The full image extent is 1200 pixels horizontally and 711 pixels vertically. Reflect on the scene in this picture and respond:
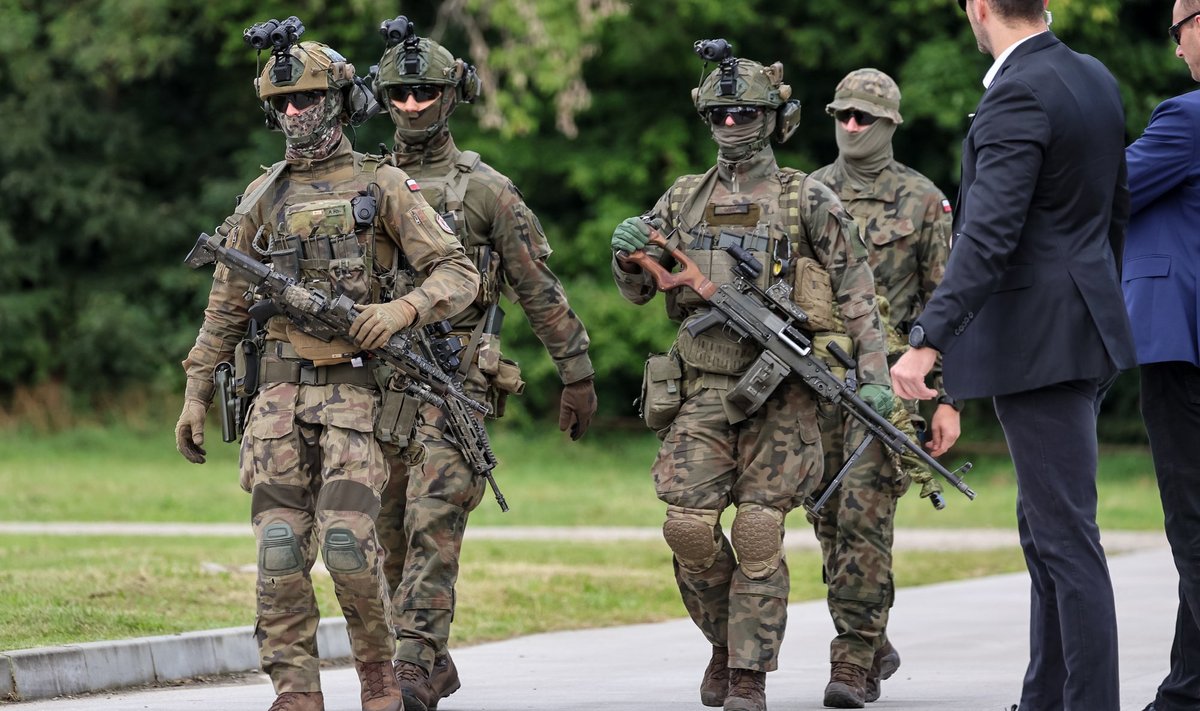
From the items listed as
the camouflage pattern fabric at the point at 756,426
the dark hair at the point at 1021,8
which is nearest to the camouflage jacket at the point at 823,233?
the camouflage pattern fabric at the point at 756,426

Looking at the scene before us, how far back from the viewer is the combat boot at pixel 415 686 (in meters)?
7.13

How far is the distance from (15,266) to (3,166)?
1.55m

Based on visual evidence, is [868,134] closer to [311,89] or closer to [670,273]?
[670,273]

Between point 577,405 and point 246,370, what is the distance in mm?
1622

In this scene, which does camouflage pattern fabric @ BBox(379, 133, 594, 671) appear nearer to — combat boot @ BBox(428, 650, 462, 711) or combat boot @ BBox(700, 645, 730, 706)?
combat boot @ BBox(428, 650, 462, 711)

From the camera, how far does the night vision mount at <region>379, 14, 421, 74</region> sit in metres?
7.76

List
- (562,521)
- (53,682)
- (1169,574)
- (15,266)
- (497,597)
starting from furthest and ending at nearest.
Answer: (15,266), (562,521), (1169,574), (497,597), (53,682)

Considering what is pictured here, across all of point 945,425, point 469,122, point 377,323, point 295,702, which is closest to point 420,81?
point 377,323

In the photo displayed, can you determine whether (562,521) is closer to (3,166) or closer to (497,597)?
(497,597)

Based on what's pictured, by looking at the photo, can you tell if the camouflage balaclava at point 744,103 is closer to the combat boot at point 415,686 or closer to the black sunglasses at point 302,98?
the black sunglasses at point 302,98

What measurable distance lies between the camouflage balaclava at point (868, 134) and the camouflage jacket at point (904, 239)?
12 cm

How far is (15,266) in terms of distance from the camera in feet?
91.2

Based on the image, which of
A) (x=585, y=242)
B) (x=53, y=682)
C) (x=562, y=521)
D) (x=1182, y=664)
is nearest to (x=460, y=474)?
(x=53, y=682)

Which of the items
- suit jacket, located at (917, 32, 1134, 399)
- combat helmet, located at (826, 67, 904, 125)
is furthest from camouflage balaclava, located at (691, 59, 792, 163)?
suit jacket, located at (917, 32, 1134, 399)
